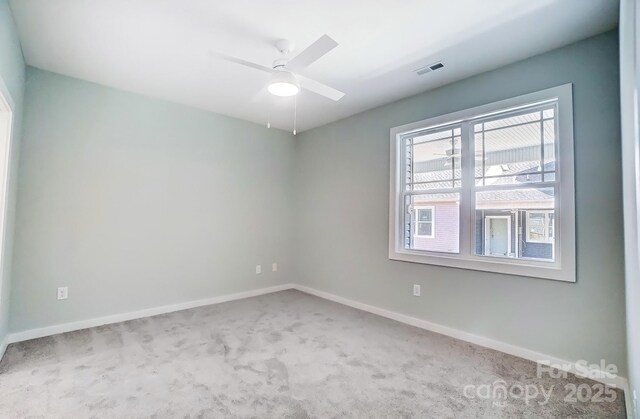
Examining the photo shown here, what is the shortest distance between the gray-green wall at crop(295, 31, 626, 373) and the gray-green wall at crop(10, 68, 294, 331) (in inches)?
47.7

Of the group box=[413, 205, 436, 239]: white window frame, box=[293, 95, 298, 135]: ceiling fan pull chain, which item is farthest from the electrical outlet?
box=[413, 205, 436, 239]: white window frame

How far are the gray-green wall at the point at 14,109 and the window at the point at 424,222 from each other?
3.67 meters

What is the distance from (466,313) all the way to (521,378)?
737 millimetres

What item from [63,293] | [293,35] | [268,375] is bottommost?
[268,375]

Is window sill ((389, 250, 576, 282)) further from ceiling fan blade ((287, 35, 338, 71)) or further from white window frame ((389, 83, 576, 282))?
ceiling fan blade ((287, 35, 338, 71))

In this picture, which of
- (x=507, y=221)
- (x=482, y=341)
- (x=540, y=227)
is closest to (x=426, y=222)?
(x=507, y=221)

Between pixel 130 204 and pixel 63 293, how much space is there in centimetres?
106

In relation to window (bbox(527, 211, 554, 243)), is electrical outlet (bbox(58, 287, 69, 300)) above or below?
below

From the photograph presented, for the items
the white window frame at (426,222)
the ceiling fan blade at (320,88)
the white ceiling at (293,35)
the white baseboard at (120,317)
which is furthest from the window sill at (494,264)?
the white baseboard at (120,317)

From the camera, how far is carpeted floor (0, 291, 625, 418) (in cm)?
183

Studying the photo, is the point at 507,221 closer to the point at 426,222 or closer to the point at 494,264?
the point at 494,264

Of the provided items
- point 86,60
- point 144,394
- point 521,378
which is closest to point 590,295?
point 521,378

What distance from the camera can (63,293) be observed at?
298 cm

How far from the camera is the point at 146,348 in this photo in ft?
8.61
